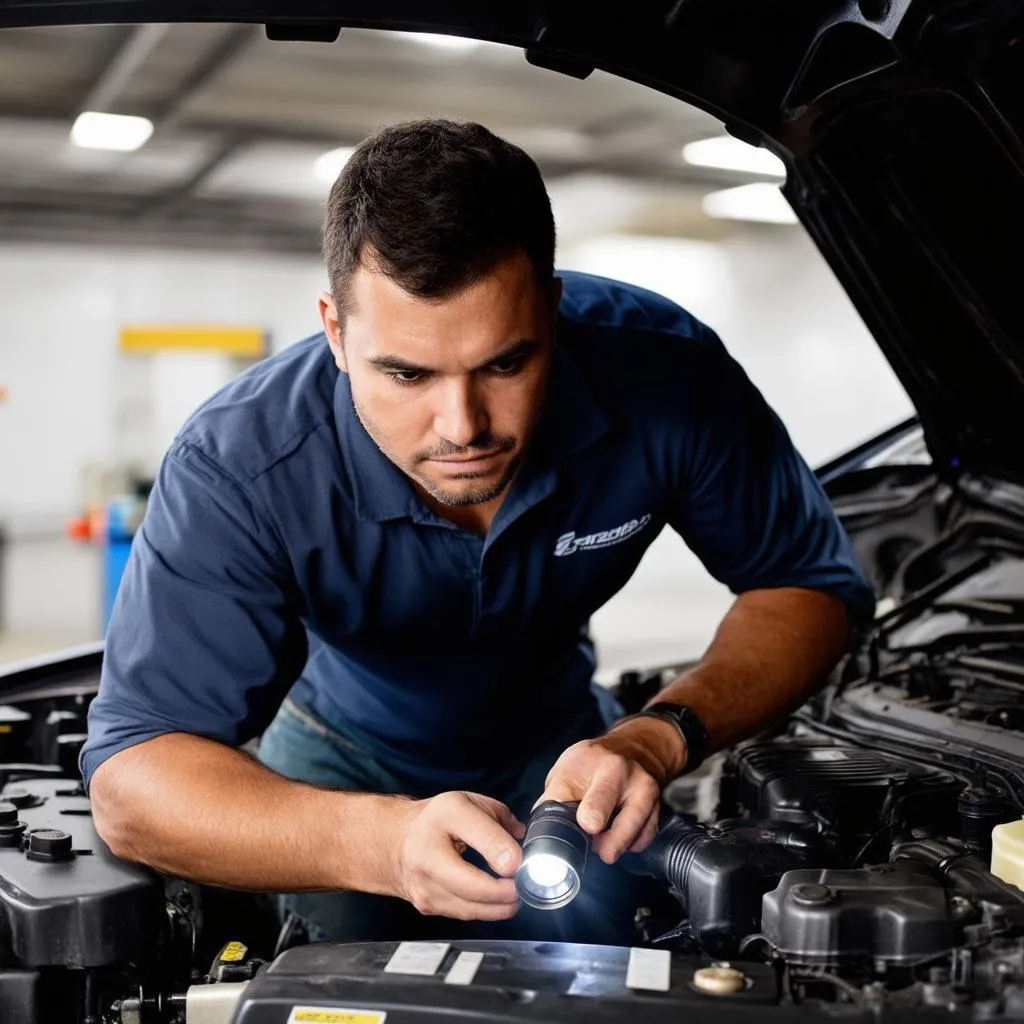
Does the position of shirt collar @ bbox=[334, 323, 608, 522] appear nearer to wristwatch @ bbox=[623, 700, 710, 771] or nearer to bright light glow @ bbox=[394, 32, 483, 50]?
wristwatch @ bbox=[623, 700, 710, 771]

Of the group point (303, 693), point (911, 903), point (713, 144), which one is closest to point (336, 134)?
point (713, 144)

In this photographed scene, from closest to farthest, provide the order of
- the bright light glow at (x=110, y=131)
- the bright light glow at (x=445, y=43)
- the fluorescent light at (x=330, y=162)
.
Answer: the bright light glow at (x=445, y=43), the bright light glow at (x=110, y=131), the fluorescent light at (x=330, y=162)

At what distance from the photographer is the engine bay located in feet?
3.48

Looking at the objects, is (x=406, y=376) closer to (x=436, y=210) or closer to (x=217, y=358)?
(x=436, y=210)

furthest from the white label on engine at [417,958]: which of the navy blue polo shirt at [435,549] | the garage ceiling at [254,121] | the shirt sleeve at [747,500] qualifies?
the garage ceiling at [254,121]

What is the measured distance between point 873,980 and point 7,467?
8.66 m

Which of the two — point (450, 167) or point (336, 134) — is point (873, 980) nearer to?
point (450, 167)

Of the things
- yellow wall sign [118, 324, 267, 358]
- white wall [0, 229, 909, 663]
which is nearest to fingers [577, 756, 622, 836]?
white wall [0, 229, 909, 663]

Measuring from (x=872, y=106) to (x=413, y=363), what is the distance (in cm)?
67

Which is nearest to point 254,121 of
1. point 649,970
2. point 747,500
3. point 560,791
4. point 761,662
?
point 747,500

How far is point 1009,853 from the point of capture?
124 centimetres

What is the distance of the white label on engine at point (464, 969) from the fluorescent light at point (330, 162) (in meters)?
6.86

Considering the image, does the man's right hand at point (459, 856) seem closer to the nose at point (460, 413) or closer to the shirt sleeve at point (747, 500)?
the nose at point (460, 413)

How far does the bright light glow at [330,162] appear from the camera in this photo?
25.4ft
